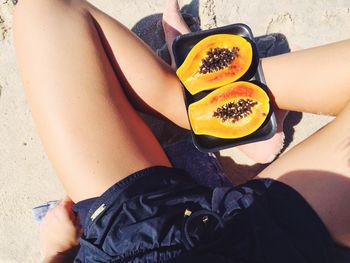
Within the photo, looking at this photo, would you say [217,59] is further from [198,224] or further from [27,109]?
[27,109]

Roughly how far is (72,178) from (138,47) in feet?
1.32

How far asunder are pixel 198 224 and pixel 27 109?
3.08ft

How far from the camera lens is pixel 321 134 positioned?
118cm

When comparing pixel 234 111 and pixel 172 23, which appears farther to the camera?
pixel 172 23

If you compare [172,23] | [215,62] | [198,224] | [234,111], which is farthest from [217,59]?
[198,224]

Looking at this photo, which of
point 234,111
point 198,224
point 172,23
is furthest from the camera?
point 172,23

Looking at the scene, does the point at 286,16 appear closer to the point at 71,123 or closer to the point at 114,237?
the point at 71,123

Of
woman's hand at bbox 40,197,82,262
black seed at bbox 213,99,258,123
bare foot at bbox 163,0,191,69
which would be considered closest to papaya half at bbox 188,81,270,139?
black seed at bbox 213,99,258,123

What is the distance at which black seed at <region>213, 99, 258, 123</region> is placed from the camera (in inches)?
54.6

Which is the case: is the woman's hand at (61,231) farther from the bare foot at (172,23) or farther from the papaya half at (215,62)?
the bare foot at (172,23)

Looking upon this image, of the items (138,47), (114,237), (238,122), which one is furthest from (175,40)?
(114,237)

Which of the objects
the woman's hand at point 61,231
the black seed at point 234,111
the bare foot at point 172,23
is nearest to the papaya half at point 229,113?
the black seed at point 234,111

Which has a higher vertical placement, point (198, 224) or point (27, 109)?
point (27, 109)

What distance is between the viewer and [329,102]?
1243 mm
